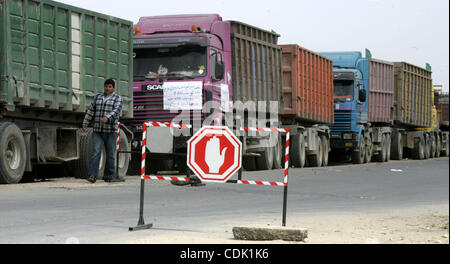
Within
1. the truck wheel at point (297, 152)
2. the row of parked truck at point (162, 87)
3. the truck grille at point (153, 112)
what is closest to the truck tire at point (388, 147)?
the row of parked truck at point (162, 87)

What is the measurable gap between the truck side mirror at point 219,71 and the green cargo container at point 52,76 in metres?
2.33

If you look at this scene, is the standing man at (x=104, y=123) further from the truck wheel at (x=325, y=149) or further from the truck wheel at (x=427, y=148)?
the truck wheel at (x=427, y=148)

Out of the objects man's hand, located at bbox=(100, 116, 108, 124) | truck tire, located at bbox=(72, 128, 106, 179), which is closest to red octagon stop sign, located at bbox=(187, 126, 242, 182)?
man's hand, located at bbox=(100, 116, 108, 124)

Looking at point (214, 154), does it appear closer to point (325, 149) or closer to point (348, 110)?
point (325, 149)

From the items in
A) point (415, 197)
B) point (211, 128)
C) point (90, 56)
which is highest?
point (90, 56)

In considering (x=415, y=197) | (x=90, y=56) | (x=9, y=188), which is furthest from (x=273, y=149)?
(x=9, y=188)

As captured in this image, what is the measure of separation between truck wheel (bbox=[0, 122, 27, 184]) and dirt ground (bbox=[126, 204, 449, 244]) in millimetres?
6373

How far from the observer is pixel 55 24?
18641 mm

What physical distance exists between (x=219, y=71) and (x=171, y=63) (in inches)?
45.0

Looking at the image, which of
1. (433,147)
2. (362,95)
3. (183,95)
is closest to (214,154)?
(183,95)

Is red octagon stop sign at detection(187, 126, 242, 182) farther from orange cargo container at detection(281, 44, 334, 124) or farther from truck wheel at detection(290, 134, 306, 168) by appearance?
truck wheel at detection(290, 134, 306, 168)

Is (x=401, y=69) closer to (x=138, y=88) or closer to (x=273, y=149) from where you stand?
(x=273, y=149)

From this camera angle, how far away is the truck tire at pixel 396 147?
4225cm
